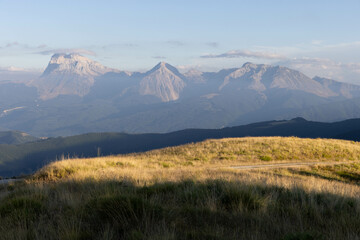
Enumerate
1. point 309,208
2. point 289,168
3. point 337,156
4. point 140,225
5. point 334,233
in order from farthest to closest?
point 337,156 < point 289,168 < point 309,208 < point 140,225 < point 334,233

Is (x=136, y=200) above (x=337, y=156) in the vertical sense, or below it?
above

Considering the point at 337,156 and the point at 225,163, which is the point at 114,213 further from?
the point at 337,156

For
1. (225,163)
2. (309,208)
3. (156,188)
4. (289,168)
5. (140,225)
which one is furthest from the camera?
(225,163)

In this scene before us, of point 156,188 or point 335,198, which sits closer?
point 335,198

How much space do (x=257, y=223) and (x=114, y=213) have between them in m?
2.90

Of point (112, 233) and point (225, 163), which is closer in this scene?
point (112, 233)

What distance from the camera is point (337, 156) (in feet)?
110

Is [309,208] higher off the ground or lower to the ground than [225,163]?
higher

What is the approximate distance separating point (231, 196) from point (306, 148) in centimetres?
3102

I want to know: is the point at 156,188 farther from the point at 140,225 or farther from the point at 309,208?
the point at 309,208

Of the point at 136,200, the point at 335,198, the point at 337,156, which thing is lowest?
the point at 337,156

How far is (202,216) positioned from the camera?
6.56 meters

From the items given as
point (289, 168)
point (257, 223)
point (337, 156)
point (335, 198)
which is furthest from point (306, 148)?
point (257, 223)

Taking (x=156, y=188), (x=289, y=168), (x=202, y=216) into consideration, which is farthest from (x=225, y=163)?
(x=202, y=216)
